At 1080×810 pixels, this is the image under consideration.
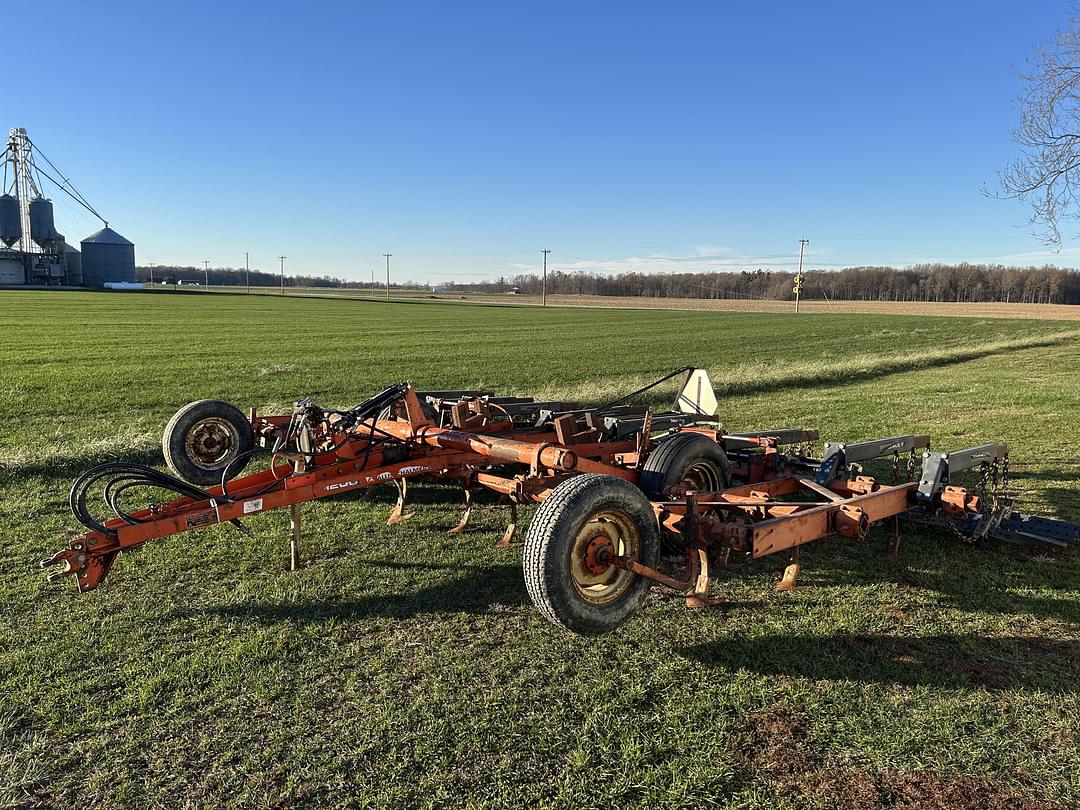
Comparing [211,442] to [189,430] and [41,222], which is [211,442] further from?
[41,222]

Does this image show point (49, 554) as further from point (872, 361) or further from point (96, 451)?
point (872, 361)

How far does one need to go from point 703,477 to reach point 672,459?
59 centimetres

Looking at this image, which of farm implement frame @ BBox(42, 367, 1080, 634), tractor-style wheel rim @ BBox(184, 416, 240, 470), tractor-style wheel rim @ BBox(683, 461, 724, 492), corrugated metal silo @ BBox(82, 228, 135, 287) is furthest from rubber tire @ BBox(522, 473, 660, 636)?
corrugated metal silo @ BBox(82, 228, 135, 287)

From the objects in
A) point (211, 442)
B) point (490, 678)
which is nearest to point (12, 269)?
point (211, 442)

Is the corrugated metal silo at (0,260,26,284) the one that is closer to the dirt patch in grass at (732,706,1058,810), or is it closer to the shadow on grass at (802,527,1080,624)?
the shadow on grass at (802,527,1080,624)

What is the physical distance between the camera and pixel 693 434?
573cm

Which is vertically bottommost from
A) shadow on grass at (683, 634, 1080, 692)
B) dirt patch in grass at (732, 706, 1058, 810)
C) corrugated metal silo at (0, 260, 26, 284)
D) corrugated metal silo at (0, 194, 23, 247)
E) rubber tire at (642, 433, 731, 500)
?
dirt patch in grass at (732, 706, 1058, 810)

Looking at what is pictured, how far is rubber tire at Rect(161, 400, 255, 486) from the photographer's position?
6855 mm

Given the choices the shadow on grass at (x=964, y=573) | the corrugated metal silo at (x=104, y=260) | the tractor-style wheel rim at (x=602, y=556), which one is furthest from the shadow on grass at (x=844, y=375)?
the corrugated metal silo at (x=104, y=260)

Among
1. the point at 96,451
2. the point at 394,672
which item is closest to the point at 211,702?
the point at 394,672

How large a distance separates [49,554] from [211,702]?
2.97 metres

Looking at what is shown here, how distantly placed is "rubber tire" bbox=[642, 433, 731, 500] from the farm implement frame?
0.01m

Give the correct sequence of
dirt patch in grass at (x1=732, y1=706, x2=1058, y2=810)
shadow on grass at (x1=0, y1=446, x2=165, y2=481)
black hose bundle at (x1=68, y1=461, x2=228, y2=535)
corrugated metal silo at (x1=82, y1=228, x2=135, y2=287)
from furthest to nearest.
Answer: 1. corrugated metal silo at (x1=82, y1=228, x2=135, y2=287)
2. shadow on grass at (x1=0, y1=446, x2=165, y2=481)
3. black hose bundle at (x1=68, y1=461, x2=228, y2=535)
4. dirt patch in grass at (x1=732, y1=706, x2=1058, y2=810)

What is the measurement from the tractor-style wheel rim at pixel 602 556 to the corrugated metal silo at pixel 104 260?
121 meters
